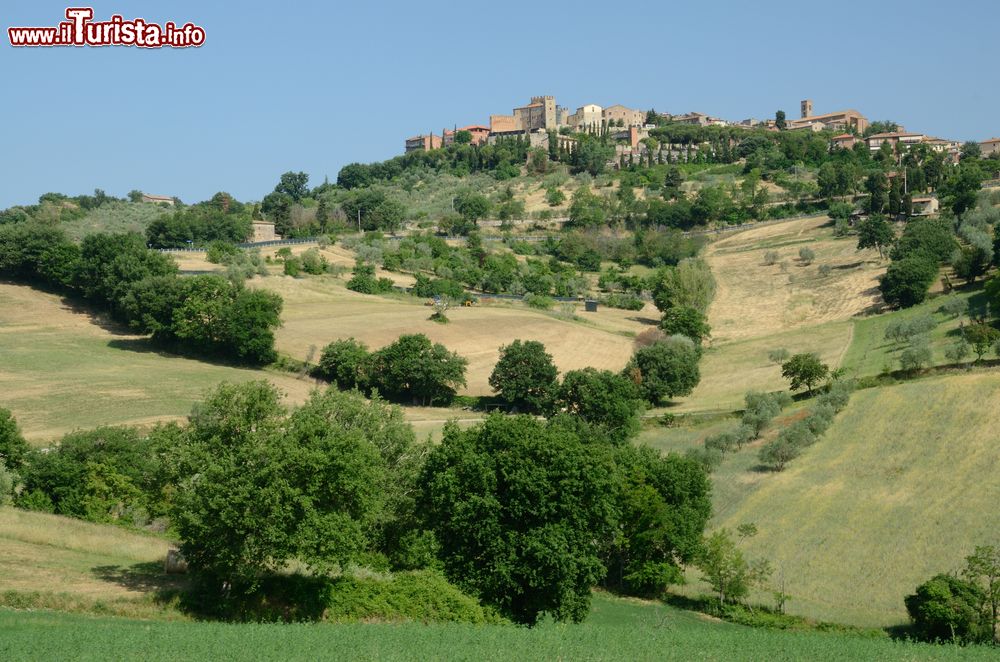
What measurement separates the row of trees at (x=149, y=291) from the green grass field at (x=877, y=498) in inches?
1227

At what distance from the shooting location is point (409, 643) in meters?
25.1

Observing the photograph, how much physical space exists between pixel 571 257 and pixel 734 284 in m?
23.4

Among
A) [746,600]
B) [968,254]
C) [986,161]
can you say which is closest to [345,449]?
[746,600]

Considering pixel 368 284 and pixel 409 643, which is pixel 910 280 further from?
pixel 409 643

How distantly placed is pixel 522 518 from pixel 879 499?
18653 mm

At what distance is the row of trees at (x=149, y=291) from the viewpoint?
7475 centimetres

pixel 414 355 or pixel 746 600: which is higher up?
pixel 414 355

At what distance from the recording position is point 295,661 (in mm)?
22688

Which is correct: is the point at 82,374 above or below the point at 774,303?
below

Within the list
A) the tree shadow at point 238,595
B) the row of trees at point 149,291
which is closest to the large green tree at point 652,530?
the tree shadow at point 238,595

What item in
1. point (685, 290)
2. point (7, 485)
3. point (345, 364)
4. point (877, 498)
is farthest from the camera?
point (685, 290)

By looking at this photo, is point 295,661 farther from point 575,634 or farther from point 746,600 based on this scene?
point 746,600

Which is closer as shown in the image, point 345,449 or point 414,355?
point 345,449

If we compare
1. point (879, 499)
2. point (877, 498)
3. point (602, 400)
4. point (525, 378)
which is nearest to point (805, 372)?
point (602, 400)
